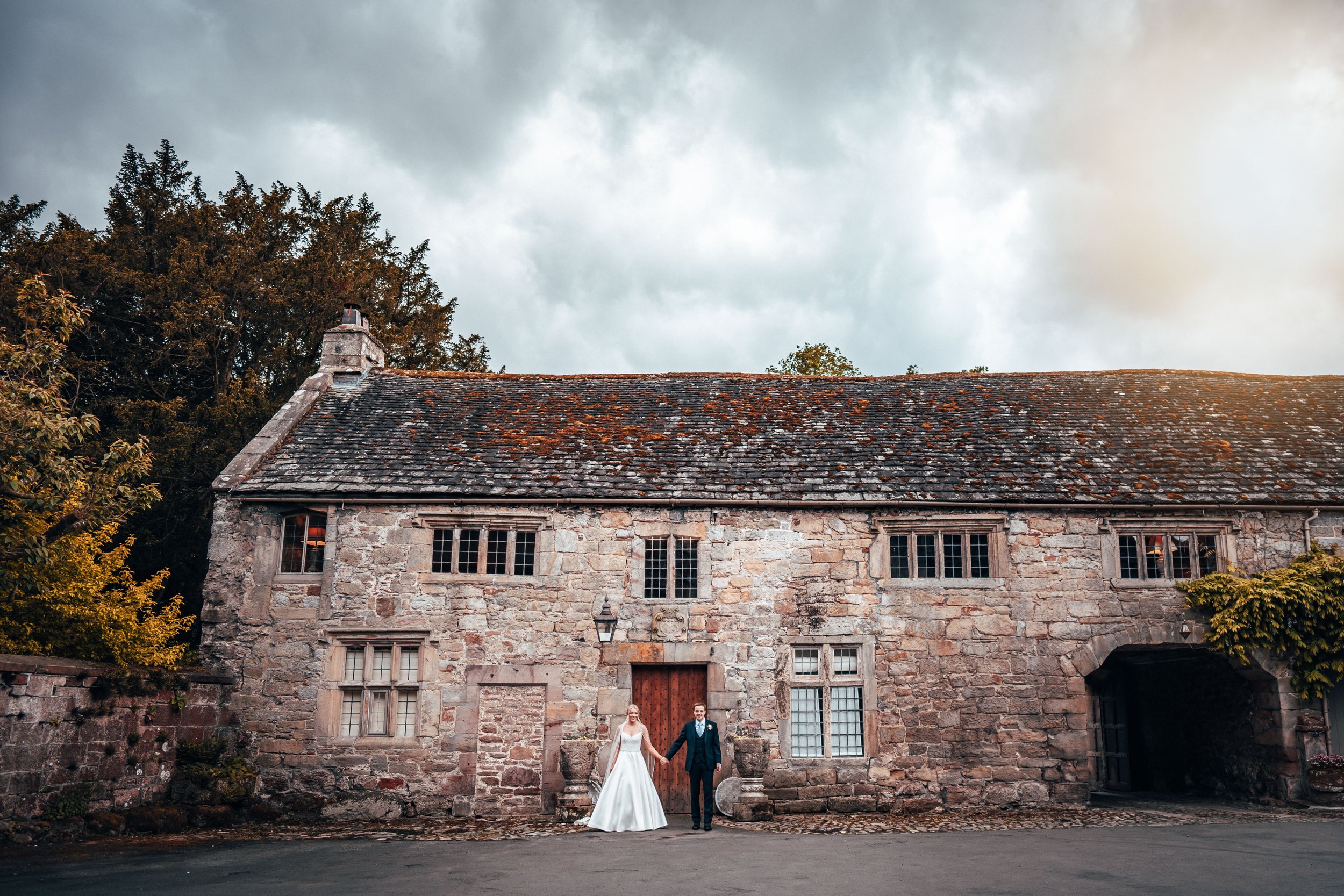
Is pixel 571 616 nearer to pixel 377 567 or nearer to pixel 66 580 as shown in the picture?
pixel 377 567

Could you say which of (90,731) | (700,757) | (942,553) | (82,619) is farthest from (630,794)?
(82,619)

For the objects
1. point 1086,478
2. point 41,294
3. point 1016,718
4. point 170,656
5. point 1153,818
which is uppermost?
point 41,294

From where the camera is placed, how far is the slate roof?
48.0 ft

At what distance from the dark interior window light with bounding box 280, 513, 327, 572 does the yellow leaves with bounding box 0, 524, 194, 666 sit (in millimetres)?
2233

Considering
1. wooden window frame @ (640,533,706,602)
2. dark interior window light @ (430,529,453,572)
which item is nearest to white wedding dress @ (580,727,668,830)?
wooden window frame @ (640,533,706,602)

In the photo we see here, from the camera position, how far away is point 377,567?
14367 mm

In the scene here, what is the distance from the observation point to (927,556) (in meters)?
14.6

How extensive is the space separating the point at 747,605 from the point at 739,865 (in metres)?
5.83

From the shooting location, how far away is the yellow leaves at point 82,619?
11742 mm

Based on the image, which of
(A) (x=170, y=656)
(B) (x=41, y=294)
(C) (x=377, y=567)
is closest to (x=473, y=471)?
(C) (x=377, y=567)

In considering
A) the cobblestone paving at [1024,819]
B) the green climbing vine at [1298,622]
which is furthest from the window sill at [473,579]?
the green climbing vine at [1298,622]

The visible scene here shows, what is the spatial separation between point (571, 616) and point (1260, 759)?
11334 millimetres

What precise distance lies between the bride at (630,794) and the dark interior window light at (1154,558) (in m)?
8.80

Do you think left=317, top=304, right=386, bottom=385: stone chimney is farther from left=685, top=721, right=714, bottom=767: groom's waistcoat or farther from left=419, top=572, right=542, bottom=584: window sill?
left=685, top=721, right=714, bottom=767: groom's waistcoat
